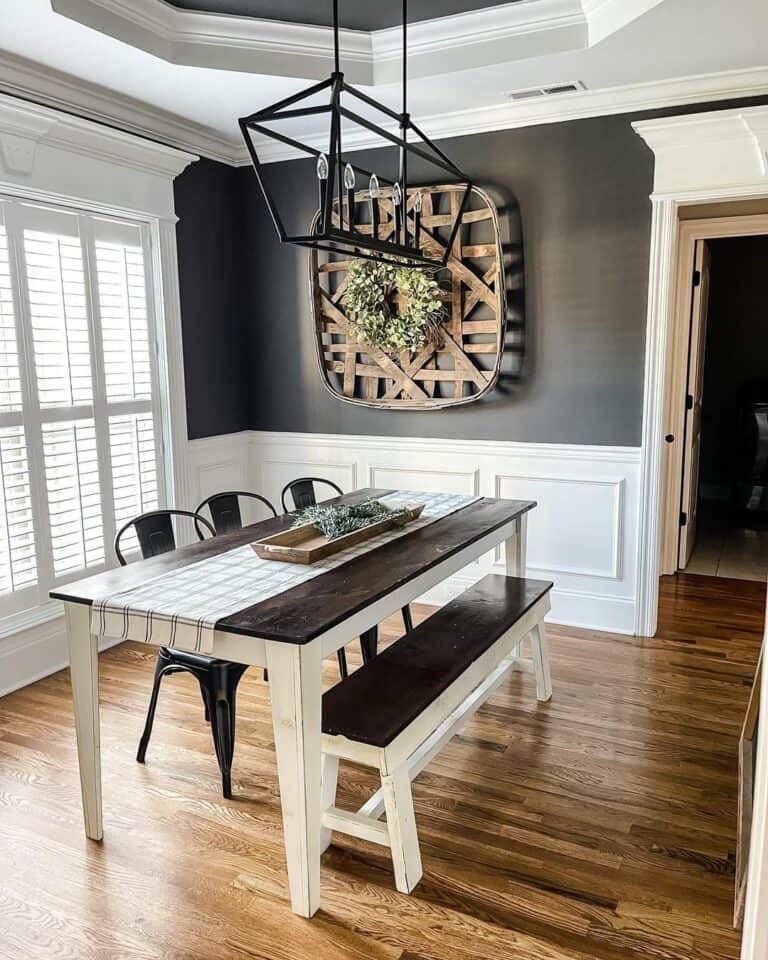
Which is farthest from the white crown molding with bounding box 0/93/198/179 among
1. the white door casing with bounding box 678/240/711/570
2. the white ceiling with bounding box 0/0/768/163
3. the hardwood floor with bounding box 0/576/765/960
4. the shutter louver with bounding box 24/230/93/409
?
the white door casing with bounding box 678/240/711/570

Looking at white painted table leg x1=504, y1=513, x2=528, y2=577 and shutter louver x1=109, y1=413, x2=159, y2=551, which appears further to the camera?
shutter louver x1=109, y1=413, x2=159, y2=551

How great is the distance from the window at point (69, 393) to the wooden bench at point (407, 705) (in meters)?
1.92

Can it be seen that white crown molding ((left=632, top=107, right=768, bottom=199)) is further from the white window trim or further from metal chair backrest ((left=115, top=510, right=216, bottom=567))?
metal chair backrest ((left=115, top=510, right=216, bottom=567))

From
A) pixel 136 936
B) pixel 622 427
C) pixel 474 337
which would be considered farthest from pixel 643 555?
pixel 136 936

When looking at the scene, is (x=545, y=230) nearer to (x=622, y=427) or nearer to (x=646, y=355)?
(x=646, y=355)

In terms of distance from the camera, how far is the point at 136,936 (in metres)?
2.01

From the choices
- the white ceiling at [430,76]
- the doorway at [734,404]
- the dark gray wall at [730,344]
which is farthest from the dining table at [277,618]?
A: the dark gray wall at [730,344]

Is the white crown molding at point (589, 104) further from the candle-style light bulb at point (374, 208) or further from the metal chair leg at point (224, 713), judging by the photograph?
the metal chair leg at point (224, 713)

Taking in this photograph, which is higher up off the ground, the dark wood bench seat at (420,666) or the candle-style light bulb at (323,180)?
the candle-style light bulb at (323,180)

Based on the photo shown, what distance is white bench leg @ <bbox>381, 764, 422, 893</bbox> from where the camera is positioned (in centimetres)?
211

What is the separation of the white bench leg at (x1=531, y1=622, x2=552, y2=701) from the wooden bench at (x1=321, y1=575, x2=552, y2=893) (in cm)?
13

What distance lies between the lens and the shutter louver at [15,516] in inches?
135

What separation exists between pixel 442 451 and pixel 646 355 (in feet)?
4.09

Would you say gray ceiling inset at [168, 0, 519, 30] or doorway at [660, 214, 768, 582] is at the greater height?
gray ceiling inset at [168, 0, 519, 30]
